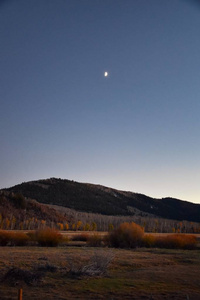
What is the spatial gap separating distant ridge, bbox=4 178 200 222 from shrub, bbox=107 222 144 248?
8818 cm

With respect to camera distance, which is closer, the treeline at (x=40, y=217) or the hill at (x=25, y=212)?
the treeline at (x=40, y=217)

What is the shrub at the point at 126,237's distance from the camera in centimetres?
3853

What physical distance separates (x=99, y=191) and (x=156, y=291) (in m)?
147

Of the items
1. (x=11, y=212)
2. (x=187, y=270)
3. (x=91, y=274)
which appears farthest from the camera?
(x=11, y=212)

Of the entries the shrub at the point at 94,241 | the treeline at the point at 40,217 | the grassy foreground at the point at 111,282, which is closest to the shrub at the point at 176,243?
the shrub at the point at 94,241

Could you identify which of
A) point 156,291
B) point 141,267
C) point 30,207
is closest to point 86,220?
point 30,207

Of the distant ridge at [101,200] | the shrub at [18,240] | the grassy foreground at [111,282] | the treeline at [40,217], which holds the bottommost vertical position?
the grassy foreground at [111,282]

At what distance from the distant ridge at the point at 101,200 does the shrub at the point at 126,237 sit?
289ft

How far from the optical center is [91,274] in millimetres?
18828

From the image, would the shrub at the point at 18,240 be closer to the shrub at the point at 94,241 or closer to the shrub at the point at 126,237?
the shrub at the point at 94,241

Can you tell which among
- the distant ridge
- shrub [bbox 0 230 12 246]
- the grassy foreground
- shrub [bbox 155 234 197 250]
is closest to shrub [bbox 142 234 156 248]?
shrub [bbox 155 234 197 250]

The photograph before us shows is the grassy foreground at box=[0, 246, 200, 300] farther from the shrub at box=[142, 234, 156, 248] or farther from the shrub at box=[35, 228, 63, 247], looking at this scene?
the shrub at box=[142, 234, 156, 248]

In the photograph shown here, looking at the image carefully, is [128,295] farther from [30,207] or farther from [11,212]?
[30,207]

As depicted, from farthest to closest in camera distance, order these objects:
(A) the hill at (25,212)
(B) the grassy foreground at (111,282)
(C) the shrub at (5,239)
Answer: (A) the hill at (25,212) < (C) the shrub at (5,239) < (B) the grassy foreground at (111,282)
